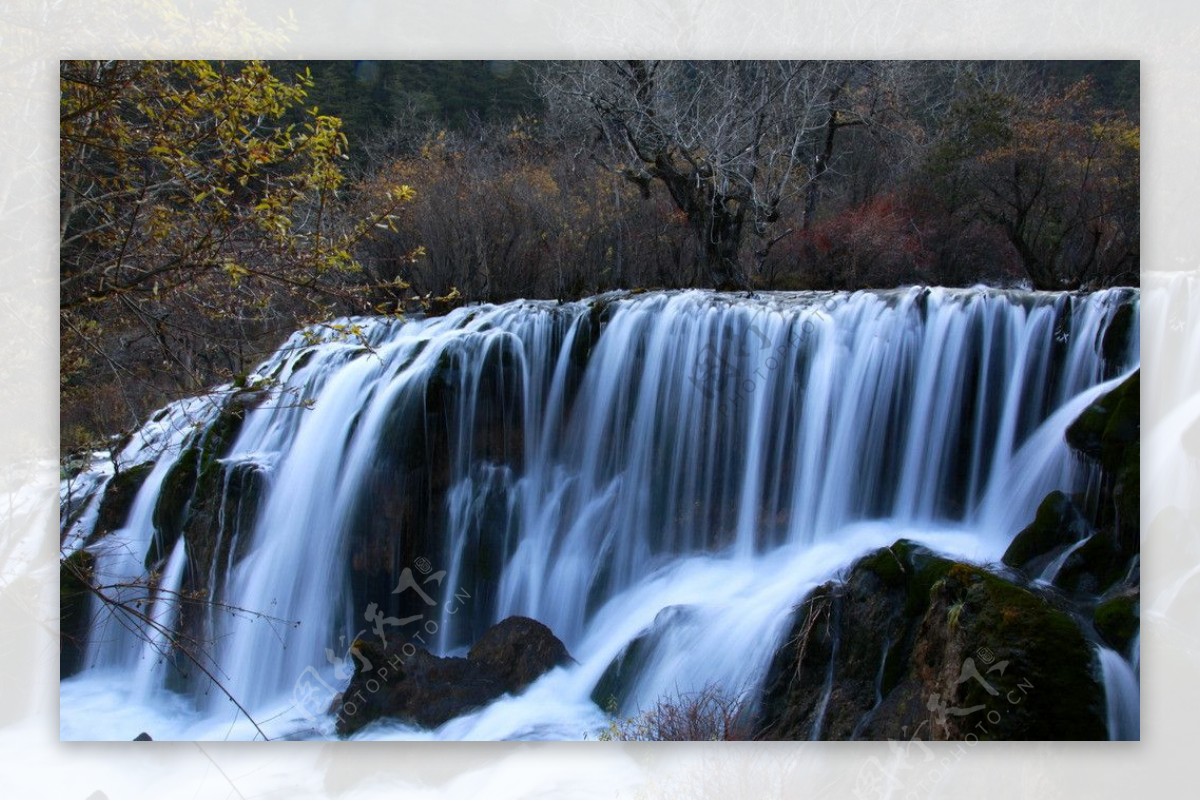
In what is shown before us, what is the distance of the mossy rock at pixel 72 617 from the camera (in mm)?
4398

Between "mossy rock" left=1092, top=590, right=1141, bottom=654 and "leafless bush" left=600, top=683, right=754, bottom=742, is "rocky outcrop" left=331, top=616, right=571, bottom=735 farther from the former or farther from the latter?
"mossy rock" left=1092, top=590, right=1141, bottom=654

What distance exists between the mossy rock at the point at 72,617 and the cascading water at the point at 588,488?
2.5 inches

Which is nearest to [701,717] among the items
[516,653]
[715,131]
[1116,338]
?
[516,653]

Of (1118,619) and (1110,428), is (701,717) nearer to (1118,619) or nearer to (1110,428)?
(1118,619)

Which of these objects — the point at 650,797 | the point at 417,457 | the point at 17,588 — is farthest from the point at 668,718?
the point at 17,588

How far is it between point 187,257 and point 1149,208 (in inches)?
148

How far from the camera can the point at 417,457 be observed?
4652 mm

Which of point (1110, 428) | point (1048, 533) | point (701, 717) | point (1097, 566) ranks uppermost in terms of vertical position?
point (1110, 428)

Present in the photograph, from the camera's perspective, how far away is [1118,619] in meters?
4.27

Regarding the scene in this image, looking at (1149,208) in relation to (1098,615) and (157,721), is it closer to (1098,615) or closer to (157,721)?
(1098,615)

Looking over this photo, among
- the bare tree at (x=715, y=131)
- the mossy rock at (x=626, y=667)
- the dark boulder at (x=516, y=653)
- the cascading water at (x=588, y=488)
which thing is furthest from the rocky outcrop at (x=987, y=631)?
the bare tree at (x=715, y=131)

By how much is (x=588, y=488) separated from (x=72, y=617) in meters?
2.19

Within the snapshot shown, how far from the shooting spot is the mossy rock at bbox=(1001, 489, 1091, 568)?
4.32 m

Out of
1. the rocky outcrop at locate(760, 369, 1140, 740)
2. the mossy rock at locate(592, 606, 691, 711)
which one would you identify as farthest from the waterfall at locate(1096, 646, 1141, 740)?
the mossy rock at locate(592, 606, 691, 711)
